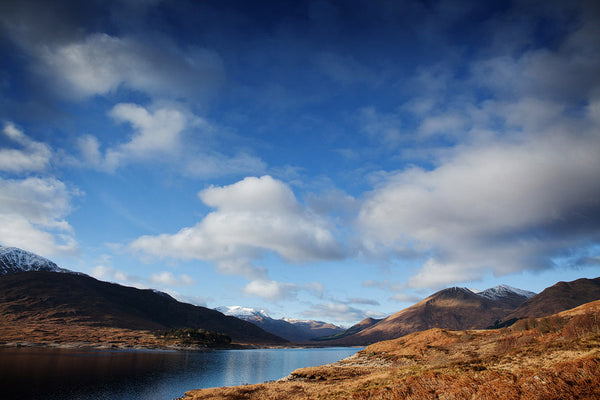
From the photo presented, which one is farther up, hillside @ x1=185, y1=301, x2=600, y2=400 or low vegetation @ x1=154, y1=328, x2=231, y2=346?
hillside @ x1=185, y1=301, x2=600, y2=400

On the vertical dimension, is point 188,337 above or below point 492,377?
below

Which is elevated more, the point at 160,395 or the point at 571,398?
the point at 571,398

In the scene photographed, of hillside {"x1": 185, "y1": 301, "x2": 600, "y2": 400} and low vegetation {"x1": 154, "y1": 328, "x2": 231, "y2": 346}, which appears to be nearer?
hillside {"x1": 185, "y1": 301, "x2": 600, "y2": 400}

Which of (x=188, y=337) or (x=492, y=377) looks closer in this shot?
(x=492, y=377)

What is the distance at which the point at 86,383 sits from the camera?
183 feet

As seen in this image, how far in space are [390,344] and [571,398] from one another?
85392mm

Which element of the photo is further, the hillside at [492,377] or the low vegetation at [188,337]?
the low vegetation at [188,337]

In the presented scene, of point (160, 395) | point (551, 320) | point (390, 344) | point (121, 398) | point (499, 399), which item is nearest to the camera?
point (499, 399)

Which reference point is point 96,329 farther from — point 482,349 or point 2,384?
point 482,349

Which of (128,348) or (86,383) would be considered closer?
(86,383)

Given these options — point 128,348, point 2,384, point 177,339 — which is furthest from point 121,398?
point 177,339

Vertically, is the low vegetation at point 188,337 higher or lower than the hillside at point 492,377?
lower

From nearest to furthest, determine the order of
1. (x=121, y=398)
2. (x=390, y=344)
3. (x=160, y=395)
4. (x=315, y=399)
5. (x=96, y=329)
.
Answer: (x=315, y=399) → (x=121, y=398) → (x=160, y=395) → (x=390, y=344) → (x=96, y=329)

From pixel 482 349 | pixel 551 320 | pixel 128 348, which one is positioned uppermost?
pixel 551 320
